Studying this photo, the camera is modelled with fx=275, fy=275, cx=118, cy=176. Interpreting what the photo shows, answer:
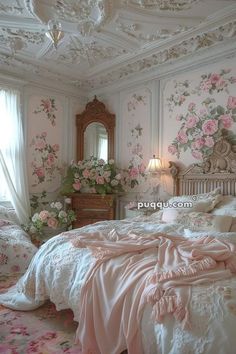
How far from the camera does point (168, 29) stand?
3.07 m

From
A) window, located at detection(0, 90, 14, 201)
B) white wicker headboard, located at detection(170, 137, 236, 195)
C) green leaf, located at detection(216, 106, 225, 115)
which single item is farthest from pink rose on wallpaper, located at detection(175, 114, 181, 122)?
window, located at detection(0, 90, 14, 201)

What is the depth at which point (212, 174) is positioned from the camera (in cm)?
329

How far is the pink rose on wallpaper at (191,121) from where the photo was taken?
3592mm

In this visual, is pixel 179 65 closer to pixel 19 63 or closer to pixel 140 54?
pixel 140 54

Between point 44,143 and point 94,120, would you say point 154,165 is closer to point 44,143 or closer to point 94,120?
point 94,120

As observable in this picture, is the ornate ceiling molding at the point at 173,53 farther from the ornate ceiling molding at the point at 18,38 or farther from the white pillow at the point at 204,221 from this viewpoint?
the white pillow at the point at 204,221

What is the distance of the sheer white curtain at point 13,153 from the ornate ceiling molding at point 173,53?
136cm

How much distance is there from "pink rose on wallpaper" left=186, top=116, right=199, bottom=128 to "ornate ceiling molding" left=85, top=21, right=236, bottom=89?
817mm

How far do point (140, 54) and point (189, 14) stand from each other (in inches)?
39.3

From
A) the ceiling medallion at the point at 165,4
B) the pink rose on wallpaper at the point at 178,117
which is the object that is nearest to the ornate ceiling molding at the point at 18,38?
the ceiling medallion at the point at 165,4

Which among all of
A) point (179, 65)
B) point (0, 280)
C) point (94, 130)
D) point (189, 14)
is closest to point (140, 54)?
point (179, 65)

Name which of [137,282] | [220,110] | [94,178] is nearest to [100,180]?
[94,178]

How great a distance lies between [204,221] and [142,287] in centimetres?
124

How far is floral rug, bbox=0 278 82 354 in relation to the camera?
1724 mm
